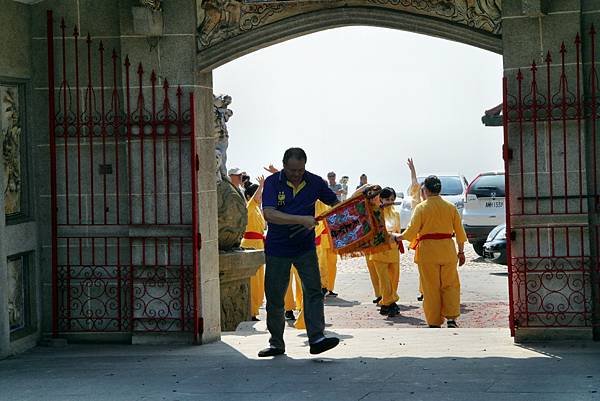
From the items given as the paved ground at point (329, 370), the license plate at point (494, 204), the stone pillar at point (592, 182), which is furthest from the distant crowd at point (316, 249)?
the license plate at point (494, 204)

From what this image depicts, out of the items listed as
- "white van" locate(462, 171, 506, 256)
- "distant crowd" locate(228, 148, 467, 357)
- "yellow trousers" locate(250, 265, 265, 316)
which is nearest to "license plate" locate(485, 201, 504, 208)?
"white van" locate(462, 171, 506, 256)

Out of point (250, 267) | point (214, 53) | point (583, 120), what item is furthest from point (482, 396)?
point (250, 267)

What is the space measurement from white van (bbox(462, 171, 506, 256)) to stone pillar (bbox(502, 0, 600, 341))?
12.8 m

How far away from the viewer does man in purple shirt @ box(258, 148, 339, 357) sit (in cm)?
1133

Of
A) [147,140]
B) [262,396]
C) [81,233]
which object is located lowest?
[262,396]

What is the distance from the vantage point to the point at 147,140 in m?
12.7

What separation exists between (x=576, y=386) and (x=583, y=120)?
314 cm

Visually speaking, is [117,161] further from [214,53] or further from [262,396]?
[262,396]

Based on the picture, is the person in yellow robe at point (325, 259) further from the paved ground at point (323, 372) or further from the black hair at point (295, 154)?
the black hair at point (295, 154)

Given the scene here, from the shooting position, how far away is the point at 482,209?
2570cm

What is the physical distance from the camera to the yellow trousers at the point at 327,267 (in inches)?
738

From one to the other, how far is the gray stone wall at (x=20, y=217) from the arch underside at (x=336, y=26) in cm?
164

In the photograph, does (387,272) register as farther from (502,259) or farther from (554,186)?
(554,186)

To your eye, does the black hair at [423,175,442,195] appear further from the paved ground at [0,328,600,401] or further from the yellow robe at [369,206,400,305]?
the yellow robe at [369,206,400,305]
